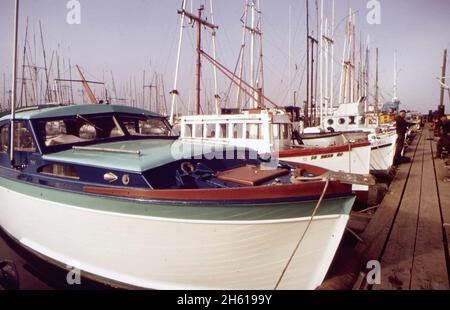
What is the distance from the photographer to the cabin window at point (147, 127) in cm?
675

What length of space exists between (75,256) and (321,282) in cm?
410

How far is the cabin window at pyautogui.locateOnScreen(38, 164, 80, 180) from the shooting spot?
4.76 meters

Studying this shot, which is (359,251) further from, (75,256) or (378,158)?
(378,158)

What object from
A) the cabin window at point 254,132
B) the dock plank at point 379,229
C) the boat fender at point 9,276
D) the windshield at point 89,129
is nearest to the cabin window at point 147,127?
the windshield at point 89,129

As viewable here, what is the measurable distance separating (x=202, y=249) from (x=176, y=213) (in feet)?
2.05

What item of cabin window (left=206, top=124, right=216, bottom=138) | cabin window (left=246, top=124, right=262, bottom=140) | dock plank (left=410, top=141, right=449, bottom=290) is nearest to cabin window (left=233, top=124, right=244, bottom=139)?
cabin window (left=246, top=124, right=262, bottom=140)

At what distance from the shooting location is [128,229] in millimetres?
4070

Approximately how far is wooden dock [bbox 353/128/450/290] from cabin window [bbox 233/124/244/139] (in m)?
4.53

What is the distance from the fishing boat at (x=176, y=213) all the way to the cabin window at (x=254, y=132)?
3.67 meters

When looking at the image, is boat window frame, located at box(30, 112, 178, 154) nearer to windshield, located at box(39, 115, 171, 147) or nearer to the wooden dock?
windshield, located at box(39, 115, 171, 147)

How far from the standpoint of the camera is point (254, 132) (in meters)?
9.18

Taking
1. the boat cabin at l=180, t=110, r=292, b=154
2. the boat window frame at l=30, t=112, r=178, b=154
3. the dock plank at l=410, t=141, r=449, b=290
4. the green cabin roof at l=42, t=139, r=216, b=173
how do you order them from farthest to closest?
the boat cabin at l=180, t=110, r=292, b=154 → the boat window frame at l=30, t=112, r=178, b=154 → the green cabin roof at l=42, t=139, r=216, b=173 → the dock plank at l=410, t=141, r=449, b=290
